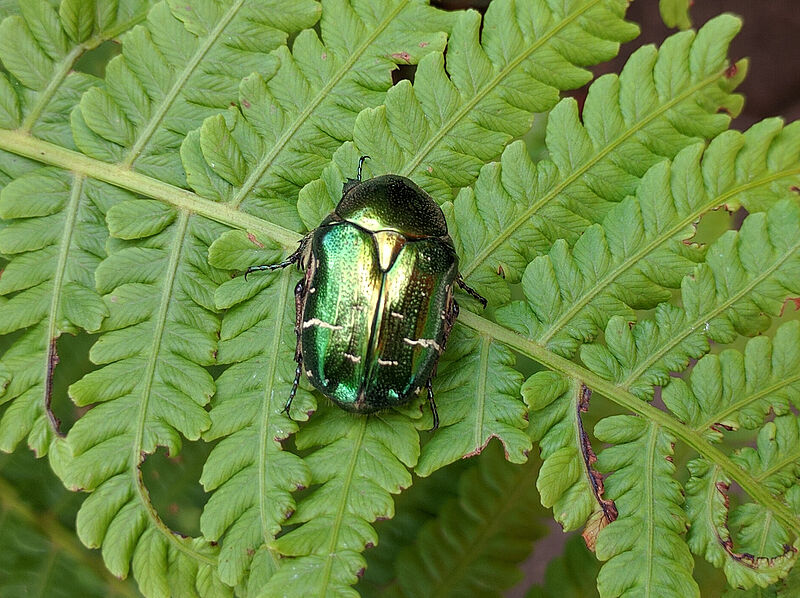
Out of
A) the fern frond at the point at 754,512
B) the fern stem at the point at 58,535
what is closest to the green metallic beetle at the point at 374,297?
the fern frond at the point at 754,512

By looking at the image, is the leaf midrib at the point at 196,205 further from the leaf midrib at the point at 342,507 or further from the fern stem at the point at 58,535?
the fern stem at the point at 58,535

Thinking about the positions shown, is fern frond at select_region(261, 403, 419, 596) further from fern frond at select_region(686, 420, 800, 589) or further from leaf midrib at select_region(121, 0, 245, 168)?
leaf midrib at select_region(121, 0, 245, 168)

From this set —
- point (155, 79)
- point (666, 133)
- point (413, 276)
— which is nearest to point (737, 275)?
point (666, 133)

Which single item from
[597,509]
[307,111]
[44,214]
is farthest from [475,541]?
[44,214]

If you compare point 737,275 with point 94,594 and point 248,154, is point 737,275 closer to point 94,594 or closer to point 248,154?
point 248,154

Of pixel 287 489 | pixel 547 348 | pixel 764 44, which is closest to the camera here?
pixel 287 489

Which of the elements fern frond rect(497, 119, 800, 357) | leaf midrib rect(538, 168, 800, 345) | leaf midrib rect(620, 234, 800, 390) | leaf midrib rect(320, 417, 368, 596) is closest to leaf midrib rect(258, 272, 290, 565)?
leaf midrib rect(320, 417, 368, 596)
